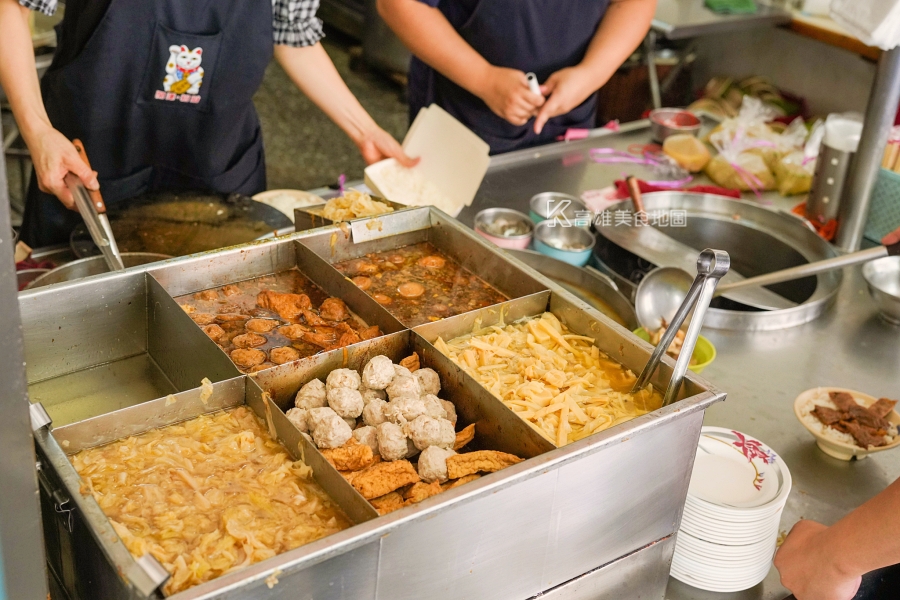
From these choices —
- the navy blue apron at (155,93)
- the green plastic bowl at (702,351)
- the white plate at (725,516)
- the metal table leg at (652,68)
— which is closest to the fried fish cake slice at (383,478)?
the white plate at (725,516)

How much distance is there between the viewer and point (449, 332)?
1899mm

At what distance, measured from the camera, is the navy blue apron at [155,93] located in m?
2.66

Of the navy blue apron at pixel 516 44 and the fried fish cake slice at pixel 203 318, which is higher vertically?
the navy blue apron at pixel 516 44

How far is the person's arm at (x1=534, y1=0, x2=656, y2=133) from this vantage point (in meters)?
3.25

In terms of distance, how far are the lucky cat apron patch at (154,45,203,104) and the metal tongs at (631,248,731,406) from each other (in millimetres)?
1904

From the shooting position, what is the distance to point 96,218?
82.9 inches

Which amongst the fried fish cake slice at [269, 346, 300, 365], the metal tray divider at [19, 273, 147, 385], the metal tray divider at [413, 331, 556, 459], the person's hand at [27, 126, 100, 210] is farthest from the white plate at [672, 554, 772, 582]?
the person's hand at [27, 126, 100, 210]

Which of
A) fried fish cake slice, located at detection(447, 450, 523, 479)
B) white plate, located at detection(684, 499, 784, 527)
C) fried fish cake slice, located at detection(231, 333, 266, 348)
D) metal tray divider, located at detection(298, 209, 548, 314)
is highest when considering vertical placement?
metal tray divider, located at detection(298, 209, 548, 314)

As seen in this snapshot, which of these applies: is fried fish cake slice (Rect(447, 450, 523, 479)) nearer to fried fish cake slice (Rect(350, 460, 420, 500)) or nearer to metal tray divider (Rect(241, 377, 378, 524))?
fried fish cake slice (Rect(350, 460, 420, 500))

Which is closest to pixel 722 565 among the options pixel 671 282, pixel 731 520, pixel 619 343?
pixel 731 520

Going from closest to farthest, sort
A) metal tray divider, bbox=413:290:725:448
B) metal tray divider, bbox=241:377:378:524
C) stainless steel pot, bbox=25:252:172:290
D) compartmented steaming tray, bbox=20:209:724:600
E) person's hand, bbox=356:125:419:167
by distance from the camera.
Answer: compartmented steaming tray, bbox=20:209:724:600 → metal tray divider, bbox=241:377:378:524 → metal tray divider, bbox=413:290:725:448 → stainless steel pot, bbox=25:252:172:290 → person's hand, bbox=356:125:419:167

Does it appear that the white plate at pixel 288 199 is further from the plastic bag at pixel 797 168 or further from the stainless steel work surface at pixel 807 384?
the plastic bag at pixel 797 168

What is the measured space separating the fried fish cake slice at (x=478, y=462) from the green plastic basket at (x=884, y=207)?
2.17 m

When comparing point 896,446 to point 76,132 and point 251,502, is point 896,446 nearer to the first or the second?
point 251,502
